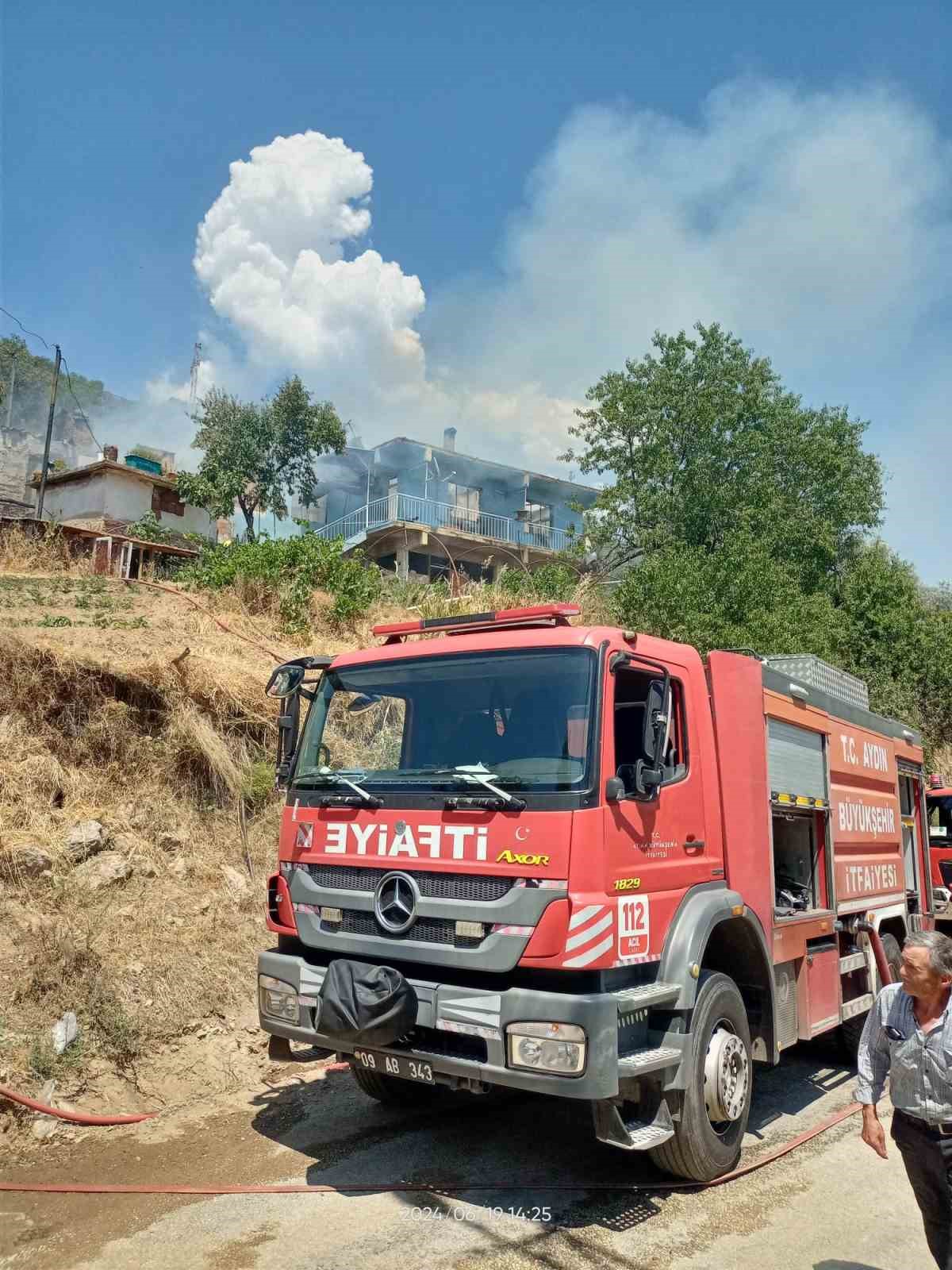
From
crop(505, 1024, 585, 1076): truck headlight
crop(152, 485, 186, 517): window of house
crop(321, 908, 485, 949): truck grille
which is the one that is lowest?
crop(505, 1024, 585, 1076): truck headlight

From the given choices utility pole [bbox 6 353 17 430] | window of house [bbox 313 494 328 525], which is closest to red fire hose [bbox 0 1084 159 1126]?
window of house [bbox 313 494 328 525]

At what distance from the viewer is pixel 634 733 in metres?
4.66

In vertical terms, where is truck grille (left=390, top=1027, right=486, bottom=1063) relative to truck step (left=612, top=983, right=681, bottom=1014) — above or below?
below

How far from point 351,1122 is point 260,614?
29.7 feet

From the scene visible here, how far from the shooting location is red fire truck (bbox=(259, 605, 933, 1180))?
414 centimetres

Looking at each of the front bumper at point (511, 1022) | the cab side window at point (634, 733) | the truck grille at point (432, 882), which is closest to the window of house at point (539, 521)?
the cab side window at point (634, 733)

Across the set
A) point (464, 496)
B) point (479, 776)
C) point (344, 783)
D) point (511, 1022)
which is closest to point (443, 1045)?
point (511, 1022)

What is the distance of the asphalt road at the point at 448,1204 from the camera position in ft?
13.0

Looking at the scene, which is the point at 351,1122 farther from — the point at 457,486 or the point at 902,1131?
the point at 457,486

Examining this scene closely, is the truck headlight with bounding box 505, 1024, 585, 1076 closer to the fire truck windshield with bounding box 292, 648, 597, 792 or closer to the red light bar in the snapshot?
the fire truck windshield with bounding box 292, 648, 597, 792

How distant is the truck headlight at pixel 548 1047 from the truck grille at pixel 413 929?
1.45ft

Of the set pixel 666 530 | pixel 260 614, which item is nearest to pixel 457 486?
pixel 666 530

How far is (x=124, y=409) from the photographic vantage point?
5844cm

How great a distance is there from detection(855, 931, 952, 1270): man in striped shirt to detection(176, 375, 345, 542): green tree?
25.5 meters
